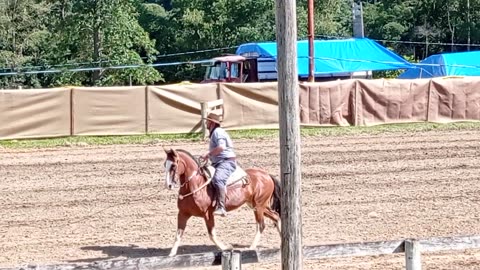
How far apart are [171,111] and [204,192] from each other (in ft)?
51.6

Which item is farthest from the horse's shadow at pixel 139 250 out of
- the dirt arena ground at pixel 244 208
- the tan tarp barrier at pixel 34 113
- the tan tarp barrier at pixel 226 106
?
the tan tarp barrier at pixel 226 106

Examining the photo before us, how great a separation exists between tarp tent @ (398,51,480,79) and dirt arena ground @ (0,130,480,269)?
21612 millimetres

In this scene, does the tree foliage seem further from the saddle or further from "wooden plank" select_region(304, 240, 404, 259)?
"wooden plank" select_region(304, 240, 404, 259)

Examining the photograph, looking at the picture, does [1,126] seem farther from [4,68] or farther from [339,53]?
[4,68]

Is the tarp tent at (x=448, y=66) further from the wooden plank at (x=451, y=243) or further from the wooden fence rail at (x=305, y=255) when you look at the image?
the wooden fence rail at (x=305, y=255)

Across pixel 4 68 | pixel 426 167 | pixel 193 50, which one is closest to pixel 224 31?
pixel 193 50

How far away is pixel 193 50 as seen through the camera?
77.6m

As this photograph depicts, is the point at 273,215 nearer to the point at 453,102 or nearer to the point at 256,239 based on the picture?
the point at 256,239

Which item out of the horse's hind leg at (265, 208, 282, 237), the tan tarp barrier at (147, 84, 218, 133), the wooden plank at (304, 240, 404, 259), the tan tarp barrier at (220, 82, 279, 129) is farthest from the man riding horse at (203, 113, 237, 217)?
the tan tarp barrier at (220, 82, 279, 129)

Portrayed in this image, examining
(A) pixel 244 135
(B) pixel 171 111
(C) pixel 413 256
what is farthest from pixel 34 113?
(C) pixel 413 256

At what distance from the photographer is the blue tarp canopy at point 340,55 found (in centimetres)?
4181

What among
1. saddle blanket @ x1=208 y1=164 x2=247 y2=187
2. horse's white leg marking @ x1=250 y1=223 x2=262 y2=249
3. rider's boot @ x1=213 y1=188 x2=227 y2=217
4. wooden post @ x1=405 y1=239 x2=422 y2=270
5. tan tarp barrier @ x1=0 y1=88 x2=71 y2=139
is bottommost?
horse's white leg marking @ x1=250 y1=223 x2=262 y2=249

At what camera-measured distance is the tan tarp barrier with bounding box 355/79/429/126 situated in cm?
2970

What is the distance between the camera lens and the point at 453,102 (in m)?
30.5
